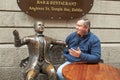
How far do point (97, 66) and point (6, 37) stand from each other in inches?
117

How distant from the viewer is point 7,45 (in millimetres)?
8258

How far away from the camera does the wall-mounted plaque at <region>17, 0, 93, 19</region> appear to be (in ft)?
27.0

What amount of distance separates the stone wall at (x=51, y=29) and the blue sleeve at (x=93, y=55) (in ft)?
7.34

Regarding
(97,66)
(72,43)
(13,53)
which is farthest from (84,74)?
(13,53)

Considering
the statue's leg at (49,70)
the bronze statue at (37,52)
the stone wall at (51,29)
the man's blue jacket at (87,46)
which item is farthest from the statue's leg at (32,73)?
the stone wall at (51,29)

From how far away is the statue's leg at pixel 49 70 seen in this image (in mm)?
6820

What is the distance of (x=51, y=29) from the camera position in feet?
27.9

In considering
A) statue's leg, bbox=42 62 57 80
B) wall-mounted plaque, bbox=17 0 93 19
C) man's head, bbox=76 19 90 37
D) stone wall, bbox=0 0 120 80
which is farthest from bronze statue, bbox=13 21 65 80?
wall-mounted plaque, bbox=17 0 93 19

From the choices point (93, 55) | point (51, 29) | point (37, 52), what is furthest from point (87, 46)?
point (51, 29)

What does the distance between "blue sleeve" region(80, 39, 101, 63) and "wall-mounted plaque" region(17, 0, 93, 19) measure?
223 cm

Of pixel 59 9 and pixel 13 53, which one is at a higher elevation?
pixel 59 9

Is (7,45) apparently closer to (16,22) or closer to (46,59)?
(16,22)

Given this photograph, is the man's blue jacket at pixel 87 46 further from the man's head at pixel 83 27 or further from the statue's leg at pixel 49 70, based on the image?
the statue's leg at pixel 49 70

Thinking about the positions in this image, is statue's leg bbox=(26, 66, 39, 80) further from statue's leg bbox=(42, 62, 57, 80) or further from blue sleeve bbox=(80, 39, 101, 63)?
blue sleeve bbox=(80, 39, 101, 63)
